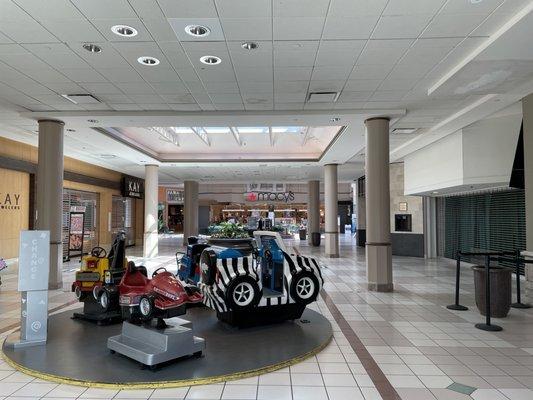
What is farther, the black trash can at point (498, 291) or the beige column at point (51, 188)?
the beige column at point (51, 188)

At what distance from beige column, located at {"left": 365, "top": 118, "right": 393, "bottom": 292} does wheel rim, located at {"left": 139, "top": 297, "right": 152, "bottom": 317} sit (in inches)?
196

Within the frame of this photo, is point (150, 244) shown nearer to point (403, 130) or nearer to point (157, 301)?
point (403, 130)

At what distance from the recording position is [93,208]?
1565 centimetres

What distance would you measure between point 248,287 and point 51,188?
5.13m

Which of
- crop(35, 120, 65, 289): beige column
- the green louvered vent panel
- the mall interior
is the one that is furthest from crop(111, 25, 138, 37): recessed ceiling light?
the green louvered vent panel

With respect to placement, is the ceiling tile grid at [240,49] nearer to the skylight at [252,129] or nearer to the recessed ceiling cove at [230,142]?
the recessed ceiling cove at [230,142]

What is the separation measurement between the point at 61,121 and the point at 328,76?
211 inches

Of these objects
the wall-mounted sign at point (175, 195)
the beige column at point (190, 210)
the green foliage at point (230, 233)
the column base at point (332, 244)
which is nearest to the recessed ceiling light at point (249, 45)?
the green foliage at point (230, 233)

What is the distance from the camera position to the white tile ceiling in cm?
384

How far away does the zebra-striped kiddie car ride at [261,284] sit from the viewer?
445cm

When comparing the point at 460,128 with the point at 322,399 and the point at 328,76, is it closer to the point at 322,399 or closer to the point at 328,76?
the point at 328,76

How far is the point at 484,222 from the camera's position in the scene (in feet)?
35.4

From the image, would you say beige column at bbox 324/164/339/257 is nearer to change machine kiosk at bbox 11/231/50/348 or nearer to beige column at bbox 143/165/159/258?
beige column at bbox 143/165/159/258

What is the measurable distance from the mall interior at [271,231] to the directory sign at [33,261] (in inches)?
0.5
